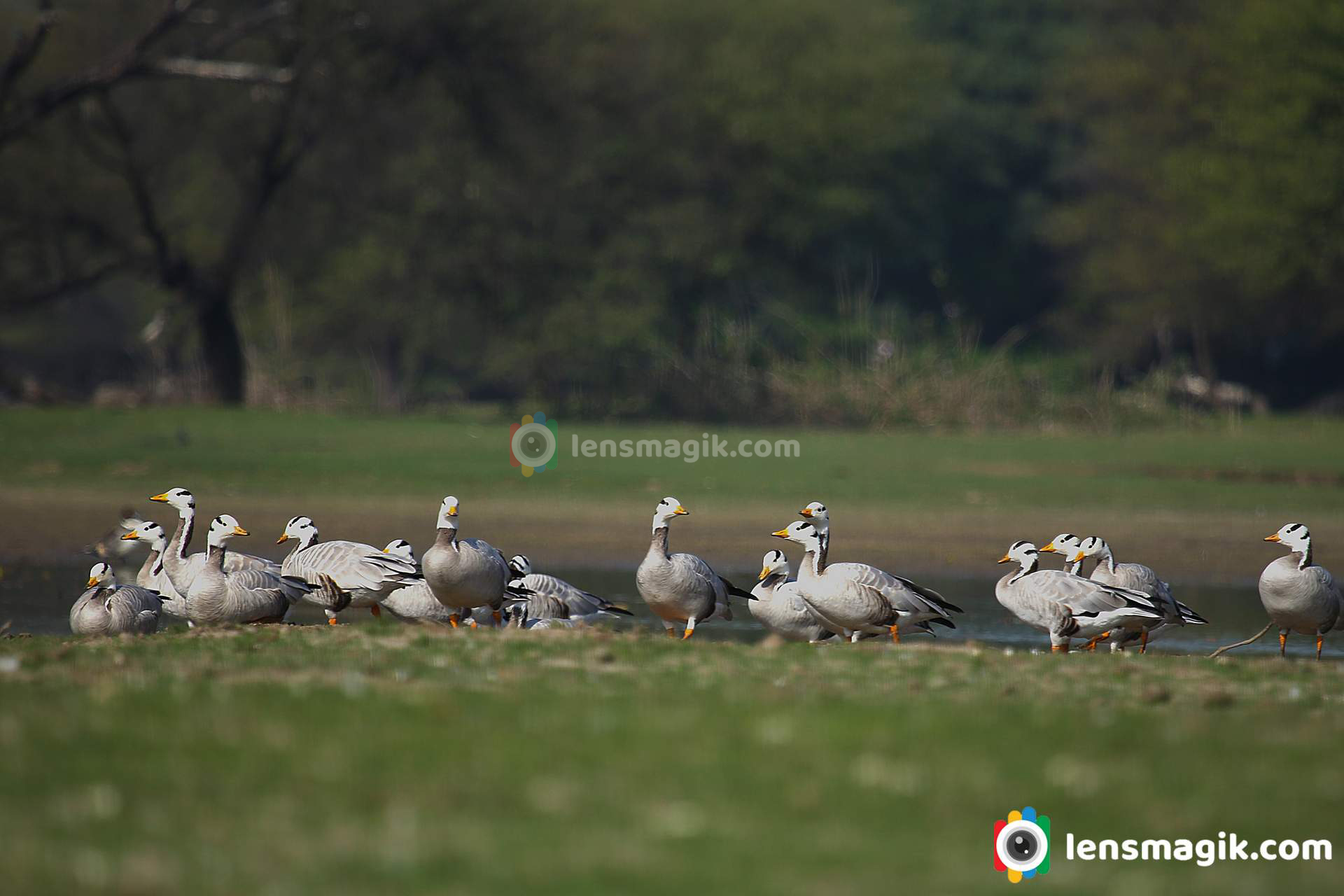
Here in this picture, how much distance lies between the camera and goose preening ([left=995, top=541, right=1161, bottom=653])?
12047 millimetres

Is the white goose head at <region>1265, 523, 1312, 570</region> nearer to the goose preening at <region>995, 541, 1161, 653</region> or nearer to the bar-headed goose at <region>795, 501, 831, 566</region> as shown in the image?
the goose preening at <region>995, 541, 1161, 653</region>

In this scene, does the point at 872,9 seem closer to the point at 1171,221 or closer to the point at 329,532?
the point at 1171,221

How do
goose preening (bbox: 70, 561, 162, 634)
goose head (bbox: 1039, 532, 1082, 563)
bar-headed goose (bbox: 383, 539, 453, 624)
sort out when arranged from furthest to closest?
goose head (bbox: 1039, 532, 1082, 563), bar-headed goose (bbox: 383, 539, 453, 624), goose preening (bbox: 70, 561, 162, 634)

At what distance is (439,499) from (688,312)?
3238 centimetres

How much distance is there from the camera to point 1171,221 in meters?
54.2

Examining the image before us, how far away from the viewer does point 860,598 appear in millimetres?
12008

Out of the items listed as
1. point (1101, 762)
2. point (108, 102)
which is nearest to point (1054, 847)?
point (1101, 762)

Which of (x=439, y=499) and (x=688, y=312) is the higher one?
(x=688, y=312)

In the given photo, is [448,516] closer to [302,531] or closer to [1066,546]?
[302,531]

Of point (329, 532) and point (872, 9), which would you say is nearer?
point (329, 532)

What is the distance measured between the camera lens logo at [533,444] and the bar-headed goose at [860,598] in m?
14.6

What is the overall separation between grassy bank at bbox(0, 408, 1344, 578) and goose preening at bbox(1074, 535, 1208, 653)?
18.0 ft

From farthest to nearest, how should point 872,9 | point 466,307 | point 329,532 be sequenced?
point 872,9, point 466,307, point 329,532

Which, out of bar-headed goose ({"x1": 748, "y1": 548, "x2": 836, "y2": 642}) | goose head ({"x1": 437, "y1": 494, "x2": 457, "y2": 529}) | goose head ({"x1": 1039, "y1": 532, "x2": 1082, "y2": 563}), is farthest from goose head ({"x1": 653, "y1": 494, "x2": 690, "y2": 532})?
goose head ({"x1": 1039, "y1": 532, "x2": 1082, "y2": 563})
